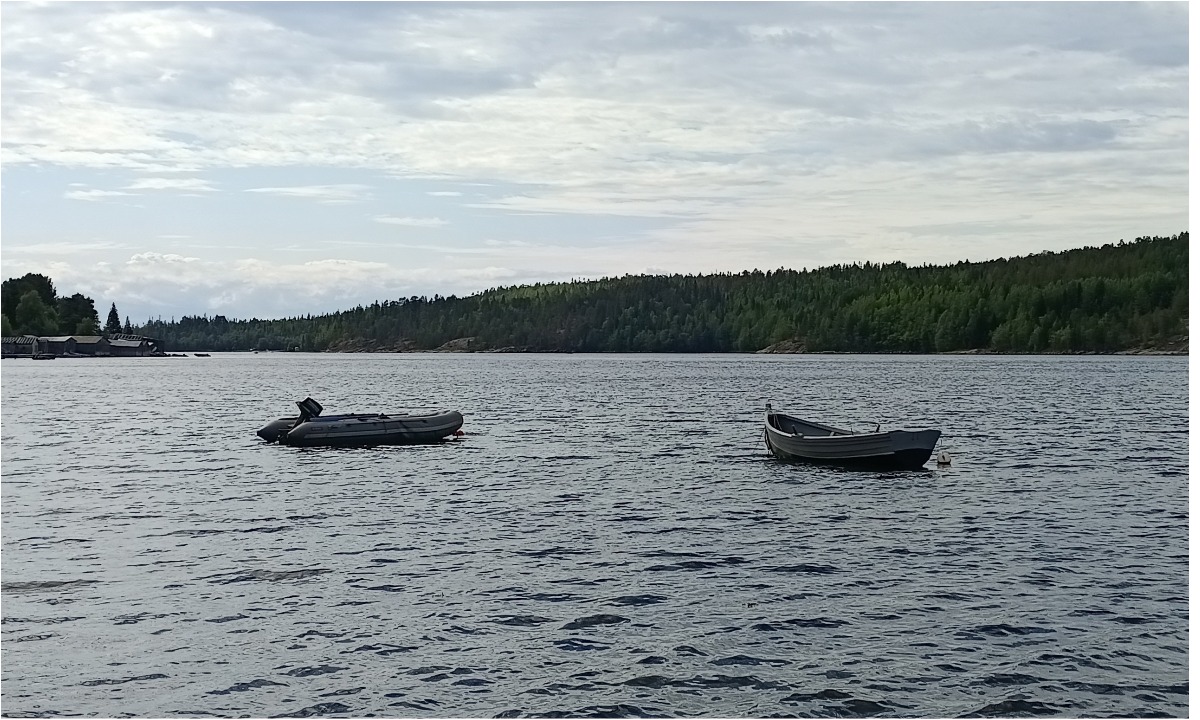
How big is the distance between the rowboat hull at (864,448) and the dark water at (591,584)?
97cm

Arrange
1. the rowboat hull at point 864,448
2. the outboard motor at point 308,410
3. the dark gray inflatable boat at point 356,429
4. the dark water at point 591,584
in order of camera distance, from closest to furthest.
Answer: the dark water at point 591,584, the rowboat hull at point 864,448, the dark gray inflatable boat at point 356,429, the outboard motor at point 308,410

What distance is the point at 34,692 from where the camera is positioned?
61.0ft

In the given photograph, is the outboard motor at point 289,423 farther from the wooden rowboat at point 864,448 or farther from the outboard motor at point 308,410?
the wooden rowboat at point 864,448

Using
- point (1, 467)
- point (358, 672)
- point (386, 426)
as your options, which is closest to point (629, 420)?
point (386, 426)

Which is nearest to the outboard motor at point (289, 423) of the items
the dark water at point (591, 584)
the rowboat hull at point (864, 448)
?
the dark water at point (591, 584)

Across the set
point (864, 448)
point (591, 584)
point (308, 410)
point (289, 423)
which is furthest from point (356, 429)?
point (591, 584)

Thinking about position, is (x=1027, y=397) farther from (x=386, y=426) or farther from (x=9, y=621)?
(x=9, y=621)

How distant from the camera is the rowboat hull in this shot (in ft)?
158

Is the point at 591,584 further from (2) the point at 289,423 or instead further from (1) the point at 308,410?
(2) the point at 289,423

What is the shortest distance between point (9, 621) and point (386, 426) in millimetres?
40029

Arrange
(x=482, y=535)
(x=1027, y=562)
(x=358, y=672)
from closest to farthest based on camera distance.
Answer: (x=358, y=672) → (x=1027, y=562) → (x=482, y=535)

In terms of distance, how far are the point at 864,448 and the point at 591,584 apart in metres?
25.7

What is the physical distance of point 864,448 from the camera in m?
48.8

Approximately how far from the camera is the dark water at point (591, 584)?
18625 mm
